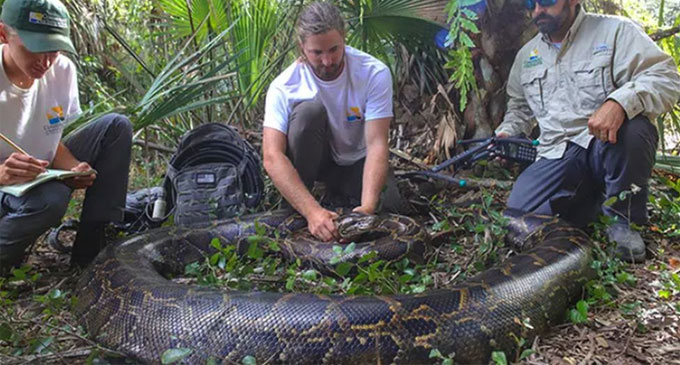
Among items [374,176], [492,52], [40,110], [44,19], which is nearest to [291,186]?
[374,176]

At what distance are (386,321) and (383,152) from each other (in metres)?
2.14

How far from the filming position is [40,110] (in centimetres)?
396

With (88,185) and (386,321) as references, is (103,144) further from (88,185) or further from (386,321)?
(386,321)

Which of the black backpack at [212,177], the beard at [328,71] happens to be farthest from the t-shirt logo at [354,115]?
the black backpack at [212,177]

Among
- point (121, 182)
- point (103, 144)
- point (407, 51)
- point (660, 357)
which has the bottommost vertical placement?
point (660, 357)

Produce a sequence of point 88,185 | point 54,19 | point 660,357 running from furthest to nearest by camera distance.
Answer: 1. point 88,185
2. point 54,19
3. point 660,357

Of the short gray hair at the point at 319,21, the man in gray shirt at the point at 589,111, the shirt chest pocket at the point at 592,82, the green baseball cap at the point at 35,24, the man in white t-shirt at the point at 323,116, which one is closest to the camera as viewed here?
the green baseball cap at the point at 35,24

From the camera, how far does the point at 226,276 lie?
3.78m

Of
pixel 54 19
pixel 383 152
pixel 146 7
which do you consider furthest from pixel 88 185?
pixel 146 7

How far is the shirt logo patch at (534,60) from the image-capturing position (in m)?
4.84

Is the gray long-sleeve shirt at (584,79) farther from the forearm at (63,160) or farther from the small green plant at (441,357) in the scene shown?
the forearm at (63,160)

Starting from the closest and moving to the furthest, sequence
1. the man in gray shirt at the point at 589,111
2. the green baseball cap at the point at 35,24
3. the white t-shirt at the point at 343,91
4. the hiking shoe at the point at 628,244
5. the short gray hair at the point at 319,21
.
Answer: the green baseball cap at the point at 35,24, the hiking shoe at the point at 628,244, the man in gray shirt at the point at 589,111, the short gray hair at the point at 319,21, the white t-shirt at the point at 343,91

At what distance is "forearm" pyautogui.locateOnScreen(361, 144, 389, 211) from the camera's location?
446 centimetres

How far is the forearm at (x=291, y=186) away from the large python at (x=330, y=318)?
140 cm
